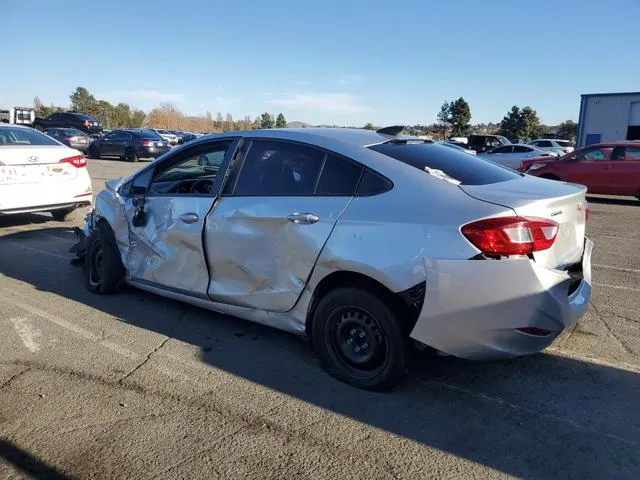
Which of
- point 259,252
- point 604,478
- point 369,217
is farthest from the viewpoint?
point 259,252

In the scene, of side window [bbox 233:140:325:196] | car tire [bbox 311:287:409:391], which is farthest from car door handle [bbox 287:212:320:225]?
car tire [bbox 311:287:409:391]

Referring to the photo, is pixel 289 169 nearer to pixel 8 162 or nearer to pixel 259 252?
pixel 259 252

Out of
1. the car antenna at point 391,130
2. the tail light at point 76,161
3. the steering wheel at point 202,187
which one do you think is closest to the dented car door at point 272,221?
the steering wheel at point 202,187

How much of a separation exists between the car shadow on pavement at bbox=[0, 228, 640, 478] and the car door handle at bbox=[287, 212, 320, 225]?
1016 millimetres

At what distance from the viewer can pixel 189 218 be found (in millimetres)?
4211

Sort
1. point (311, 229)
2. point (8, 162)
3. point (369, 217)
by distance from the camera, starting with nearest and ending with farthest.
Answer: point (369, 217) → point (311, 229) → point (8, 162)

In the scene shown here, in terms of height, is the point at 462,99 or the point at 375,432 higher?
the point at 462,99

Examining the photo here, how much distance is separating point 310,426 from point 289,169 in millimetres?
1735

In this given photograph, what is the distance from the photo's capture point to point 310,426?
9.77ft

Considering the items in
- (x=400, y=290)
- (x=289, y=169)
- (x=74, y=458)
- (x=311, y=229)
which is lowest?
(x=74, y=458)

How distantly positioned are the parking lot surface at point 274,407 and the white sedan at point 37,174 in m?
3.46

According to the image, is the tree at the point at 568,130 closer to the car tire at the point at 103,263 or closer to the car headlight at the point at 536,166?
the car headlight at the point at 536,166

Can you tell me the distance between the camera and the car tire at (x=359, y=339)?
317cm

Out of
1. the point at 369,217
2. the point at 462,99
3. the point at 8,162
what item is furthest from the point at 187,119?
the point at 369,217
